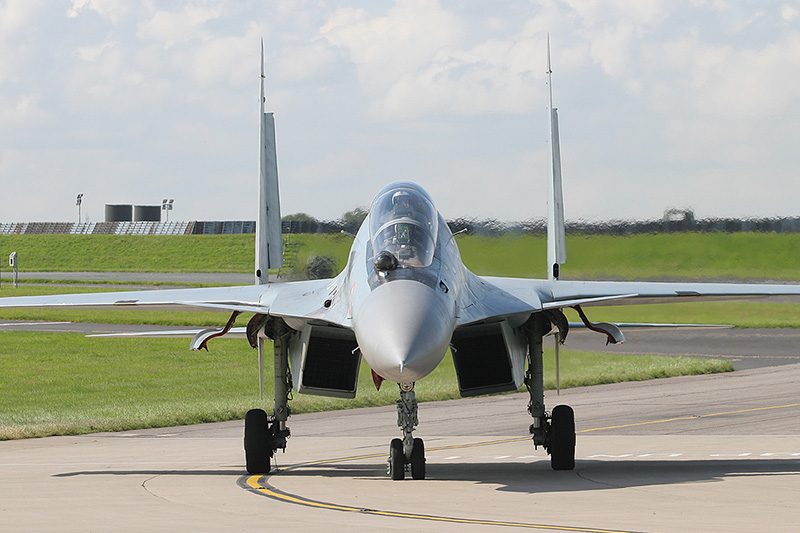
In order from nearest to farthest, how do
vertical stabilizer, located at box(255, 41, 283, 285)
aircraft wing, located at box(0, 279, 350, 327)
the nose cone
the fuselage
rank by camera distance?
the nose cone, the fuselage, aircraft wing, located at box(0, 279, 350, 327), vertical stabilizer, located at box(255, 41, 283, 285)

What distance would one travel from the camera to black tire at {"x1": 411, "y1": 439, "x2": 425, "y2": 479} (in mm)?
11202

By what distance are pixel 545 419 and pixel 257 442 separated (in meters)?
3.47

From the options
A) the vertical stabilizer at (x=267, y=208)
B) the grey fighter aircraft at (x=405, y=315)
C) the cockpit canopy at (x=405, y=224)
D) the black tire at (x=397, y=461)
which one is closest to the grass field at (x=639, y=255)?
the vertical stabilizer at (x=267, y=208)

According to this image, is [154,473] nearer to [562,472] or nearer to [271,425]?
[271,425]

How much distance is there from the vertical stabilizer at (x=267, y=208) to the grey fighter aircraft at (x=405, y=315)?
233cm

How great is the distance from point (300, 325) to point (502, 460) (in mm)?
3622

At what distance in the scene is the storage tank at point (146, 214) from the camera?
10950cm

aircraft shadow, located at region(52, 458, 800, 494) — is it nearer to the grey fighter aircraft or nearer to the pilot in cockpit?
the grey fighter aircraft

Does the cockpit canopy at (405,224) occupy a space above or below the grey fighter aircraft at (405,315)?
above

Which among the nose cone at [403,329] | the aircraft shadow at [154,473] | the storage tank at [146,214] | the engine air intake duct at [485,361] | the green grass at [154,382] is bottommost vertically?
the aircraft shadow at [154,473]

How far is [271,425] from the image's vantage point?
12.6m

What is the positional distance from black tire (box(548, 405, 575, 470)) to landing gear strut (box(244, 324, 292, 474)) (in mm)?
3199

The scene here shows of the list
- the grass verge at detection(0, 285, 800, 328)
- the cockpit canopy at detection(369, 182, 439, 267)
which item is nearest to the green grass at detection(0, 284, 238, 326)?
the grass verge at detection(0, 285, 800, 328)

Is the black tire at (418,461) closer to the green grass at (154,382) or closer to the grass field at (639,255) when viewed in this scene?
the green grass at (154,382)
